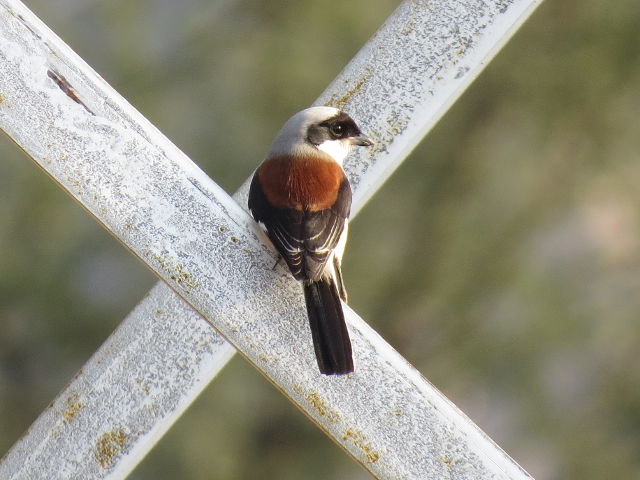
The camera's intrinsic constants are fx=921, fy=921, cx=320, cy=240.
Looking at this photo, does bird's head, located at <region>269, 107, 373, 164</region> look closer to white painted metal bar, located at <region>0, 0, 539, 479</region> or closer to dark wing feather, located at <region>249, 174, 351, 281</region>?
dark wing feather, located at <region>249, 174, 351, 281</region>

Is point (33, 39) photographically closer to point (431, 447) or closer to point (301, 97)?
point (431, 447)

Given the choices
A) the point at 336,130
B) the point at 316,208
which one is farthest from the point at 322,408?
the point at 316,208

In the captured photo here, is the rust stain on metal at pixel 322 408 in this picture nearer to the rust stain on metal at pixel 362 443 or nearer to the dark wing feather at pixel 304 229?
the rust stain on metal at pixel 362 443

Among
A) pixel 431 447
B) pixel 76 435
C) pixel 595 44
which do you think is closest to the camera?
pixel 431 447

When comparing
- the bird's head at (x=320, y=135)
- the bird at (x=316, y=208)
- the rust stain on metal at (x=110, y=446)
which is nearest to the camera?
the bird at (x=316, y=208)

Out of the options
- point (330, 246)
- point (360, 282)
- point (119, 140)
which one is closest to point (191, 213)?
point (119, 140)

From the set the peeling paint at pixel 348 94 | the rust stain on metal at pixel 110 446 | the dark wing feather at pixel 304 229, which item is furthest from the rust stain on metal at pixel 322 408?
the peeling paint at pixel 348 94

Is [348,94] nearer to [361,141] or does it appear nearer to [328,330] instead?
[361,141]
